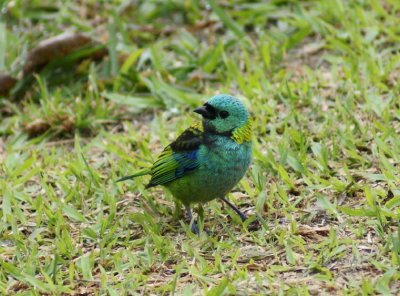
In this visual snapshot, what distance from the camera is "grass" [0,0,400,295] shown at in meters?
4.18

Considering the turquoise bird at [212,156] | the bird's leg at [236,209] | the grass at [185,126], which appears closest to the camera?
the grass at [185,126]

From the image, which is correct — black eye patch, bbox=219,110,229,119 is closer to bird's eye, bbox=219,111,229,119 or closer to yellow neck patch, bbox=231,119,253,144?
bird's eye, bbox=219,111,229,119

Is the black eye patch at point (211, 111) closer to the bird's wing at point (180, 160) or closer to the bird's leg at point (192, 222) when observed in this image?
the bird's wing at point (180, 160)

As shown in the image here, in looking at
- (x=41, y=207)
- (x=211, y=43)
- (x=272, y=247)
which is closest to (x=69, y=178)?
(x=41, y=207)

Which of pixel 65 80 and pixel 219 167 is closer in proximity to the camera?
pixel 219 167

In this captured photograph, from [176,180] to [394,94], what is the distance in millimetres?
2094

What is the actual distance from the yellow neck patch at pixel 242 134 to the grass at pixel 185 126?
0.44 meters

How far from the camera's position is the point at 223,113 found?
462 cm

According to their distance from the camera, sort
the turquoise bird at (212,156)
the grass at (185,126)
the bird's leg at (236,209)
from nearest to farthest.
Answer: the grass at (185,126), the turquoise bird at (212,156), the bird's leg at (236,209)

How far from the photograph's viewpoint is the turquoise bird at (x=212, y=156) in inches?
179

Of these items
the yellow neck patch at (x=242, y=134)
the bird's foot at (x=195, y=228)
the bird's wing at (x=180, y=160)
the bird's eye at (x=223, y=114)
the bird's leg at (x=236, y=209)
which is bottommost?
the bird's foot at (x=195, y=228)

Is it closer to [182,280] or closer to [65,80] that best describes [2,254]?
[182,280]

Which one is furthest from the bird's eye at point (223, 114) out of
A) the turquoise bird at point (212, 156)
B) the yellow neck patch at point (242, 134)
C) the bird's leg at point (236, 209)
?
the bird's leg at point (236, 209)

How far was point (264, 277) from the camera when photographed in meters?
4.00
